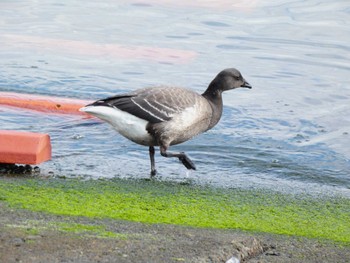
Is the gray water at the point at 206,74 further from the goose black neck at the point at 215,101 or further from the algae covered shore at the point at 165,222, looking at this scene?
the algae covered shore at the point at 165,222

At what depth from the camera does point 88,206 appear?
664 centimetres

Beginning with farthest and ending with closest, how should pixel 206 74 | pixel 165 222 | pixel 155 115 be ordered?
1. pixel 206 74
2. pixel 155 115
3. pixel 165 222

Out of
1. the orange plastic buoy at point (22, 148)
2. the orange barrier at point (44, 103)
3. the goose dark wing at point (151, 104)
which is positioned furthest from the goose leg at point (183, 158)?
the orange barrier at point (44, 103)

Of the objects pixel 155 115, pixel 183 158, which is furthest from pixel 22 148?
pixel 183 158

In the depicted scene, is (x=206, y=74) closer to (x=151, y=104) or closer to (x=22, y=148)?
(x=151, y=104)

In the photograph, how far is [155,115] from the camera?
28.0ft

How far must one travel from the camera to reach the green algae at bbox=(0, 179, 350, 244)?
6.43 m

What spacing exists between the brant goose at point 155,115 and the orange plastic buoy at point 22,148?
64 cm

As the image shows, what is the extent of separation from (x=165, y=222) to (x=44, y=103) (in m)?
5.60

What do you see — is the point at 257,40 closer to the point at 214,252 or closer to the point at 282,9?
the point at 282,9

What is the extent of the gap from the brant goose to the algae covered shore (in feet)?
2.14

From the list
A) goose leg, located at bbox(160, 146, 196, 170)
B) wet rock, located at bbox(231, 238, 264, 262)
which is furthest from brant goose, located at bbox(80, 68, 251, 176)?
wet rock, located at bbox(231, 238, 264, 262)

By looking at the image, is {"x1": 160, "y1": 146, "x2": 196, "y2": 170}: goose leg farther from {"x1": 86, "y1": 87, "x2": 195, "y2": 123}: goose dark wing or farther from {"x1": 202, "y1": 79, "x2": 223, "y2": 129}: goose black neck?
{"x1": 202, "y1": 79, "x2": 223, "y2": 129}: goose black neck

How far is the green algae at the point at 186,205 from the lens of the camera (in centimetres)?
643
